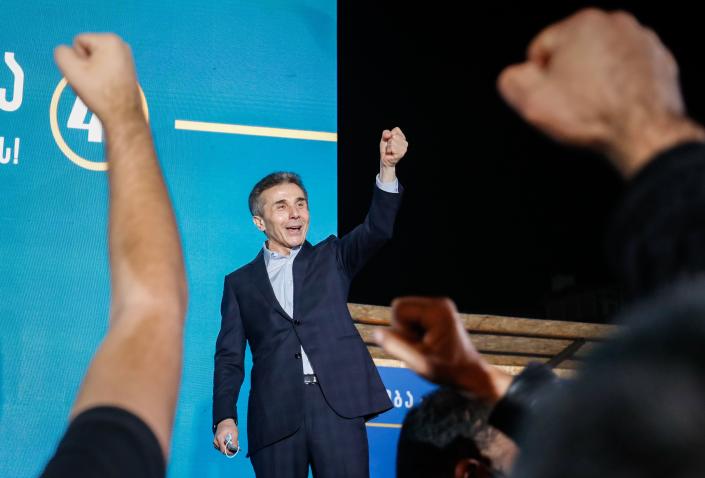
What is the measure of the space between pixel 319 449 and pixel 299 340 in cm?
35

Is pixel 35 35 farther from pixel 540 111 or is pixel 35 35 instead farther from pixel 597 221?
pixel 597 221

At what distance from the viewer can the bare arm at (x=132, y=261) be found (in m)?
0.49

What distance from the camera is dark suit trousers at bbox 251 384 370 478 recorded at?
249 cm

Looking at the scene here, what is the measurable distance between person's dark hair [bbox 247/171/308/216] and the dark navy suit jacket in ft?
→ 0.78

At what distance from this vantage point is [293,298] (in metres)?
2.75

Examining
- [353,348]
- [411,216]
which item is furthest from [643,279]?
[411,216]

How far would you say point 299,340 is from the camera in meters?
2.65

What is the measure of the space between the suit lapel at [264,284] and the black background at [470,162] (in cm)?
244

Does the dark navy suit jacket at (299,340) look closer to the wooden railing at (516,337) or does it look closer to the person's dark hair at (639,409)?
the wooden railing at (516,337)

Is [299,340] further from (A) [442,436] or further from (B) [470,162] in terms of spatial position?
(B) [470,162]

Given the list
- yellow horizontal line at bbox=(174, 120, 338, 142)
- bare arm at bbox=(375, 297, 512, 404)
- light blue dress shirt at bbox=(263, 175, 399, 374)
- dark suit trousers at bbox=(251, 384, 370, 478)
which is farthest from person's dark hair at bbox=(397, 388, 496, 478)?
yellow horizontal line at bbox=(174, 120, 338, 142)

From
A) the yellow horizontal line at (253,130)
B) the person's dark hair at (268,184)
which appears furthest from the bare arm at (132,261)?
the yellow horizontal line at (253,130)

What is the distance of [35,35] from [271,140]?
962 millimetres

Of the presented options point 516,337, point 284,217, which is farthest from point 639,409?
point 516,337
